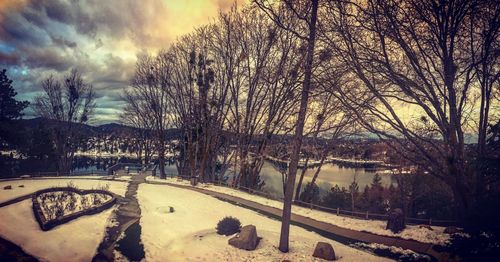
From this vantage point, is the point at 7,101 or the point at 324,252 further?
the point at 7,101

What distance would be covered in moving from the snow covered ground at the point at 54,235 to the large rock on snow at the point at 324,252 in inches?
354

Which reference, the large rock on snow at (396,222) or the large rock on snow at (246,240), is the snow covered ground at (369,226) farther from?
the large rock on snow at (246,240)

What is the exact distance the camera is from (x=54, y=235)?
482 inches

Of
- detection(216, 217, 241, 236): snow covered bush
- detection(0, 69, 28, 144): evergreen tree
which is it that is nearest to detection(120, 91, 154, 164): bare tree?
detection(0, 69, 28, 144): evergreen tree

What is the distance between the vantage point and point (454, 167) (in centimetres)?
1082

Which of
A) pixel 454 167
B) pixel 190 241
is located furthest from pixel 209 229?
pixel 454 167

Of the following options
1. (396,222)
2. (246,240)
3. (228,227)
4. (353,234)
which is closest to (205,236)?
(228,227)

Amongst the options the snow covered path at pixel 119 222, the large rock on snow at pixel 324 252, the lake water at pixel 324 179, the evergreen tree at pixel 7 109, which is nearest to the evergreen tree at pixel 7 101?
the evergreen tree at pixel 7 109

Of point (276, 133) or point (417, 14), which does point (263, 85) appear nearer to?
point (276, 133)

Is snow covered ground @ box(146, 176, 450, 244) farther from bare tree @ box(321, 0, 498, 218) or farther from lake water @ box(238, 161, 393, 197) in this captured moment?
lake water @ box(238, 161, 393, 197)

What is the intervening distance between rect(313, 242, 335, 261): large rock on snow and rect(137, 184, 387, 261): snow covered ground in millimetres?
327

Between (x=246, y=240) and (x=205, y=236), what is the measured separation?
8.40 ft

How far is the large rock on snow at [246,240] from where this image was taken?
11.9 m

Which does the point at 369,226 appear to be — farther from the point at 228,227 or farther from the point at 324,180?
the point at 324,180
